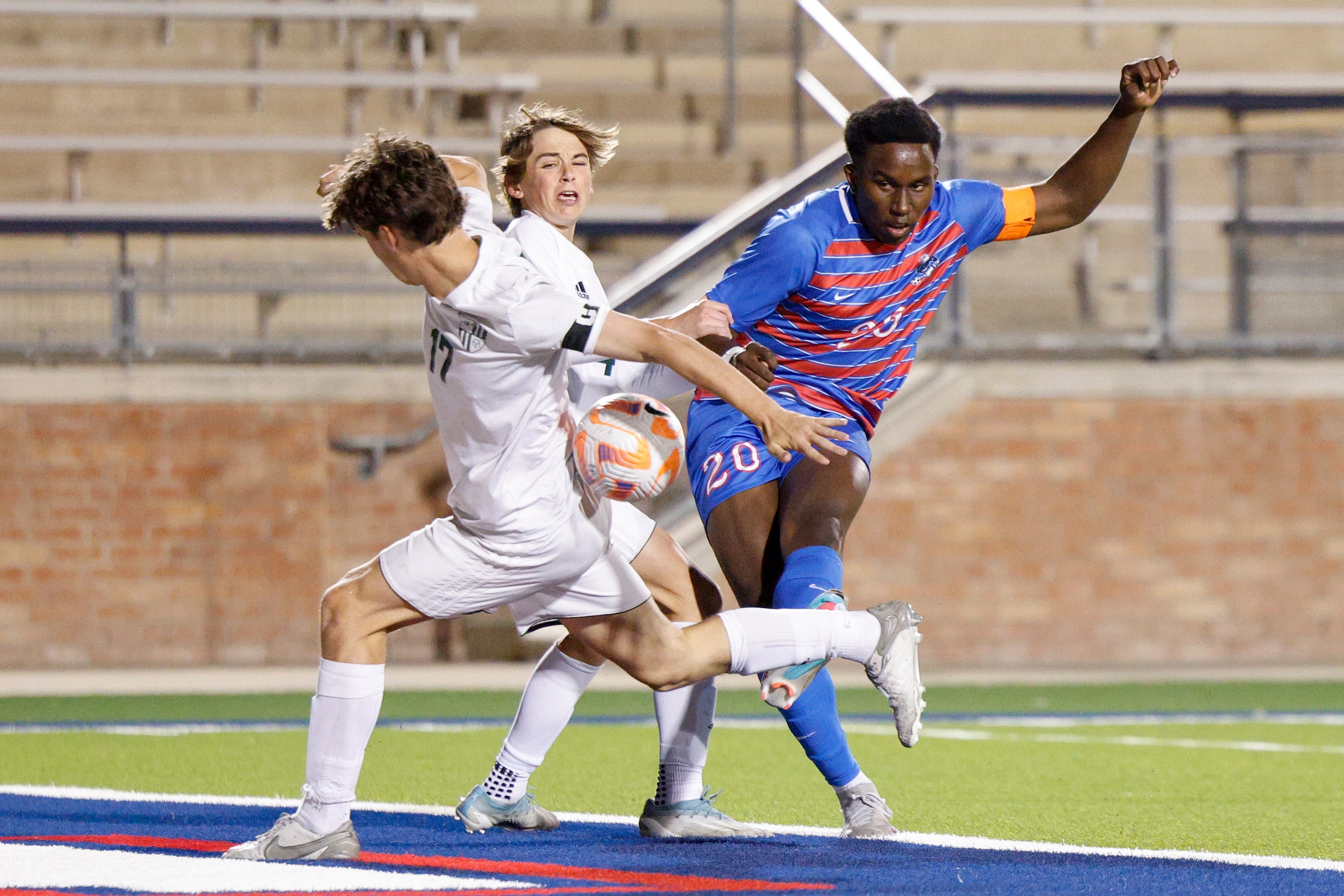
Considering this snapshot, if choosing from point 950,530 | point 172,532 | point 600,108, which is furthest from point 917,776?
point 600,108

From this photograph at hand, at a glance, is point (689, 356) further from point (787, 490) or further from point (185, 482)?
point (185, 482)

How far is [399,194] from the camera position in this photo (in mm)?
4699

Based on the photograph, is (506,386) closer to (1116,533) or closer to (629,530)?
(629,530)

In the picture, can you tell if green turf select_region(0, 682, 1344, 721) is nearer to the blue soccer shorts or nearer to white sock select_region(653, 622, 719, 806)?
white sock select_region(653, 622, 719, 806)

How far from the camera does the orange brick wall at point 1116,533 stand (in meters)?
12.1

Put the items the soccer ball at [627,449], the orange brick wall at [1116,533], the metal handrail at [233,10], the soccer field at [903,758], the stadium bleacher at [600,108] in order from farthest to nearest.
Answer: the metal handrail at [233,10], the stadium bleacher at [600,108], the orange brick wall at [1116,533], the soccer field at [903,758], the soccer ball at [627,449]

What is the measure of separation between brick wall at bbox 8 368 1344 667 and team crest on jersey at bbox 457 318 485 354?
24.1 feet

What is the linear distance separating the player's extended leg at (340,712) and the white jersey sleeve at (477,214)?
90cm

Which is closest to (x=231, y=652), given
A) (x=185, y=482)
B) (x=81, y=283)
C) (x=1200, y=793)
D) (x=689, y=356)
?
(x=185, y=482)

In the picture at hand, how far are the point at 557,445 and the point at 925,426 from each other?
23.6ft

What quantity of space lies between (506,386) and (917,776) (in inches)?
114

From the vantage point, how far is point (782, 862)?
16.6 ft

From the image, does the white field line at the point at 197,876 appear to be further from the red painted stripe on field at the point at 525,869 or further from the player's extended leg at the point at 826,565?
the player's extended leg at the point at 826,565

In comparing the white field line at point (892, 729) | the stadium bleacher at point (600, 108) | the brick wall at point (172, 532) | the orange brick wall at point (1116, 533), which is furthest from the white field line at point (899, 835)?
the stadium bleacher at point (600, 108)
